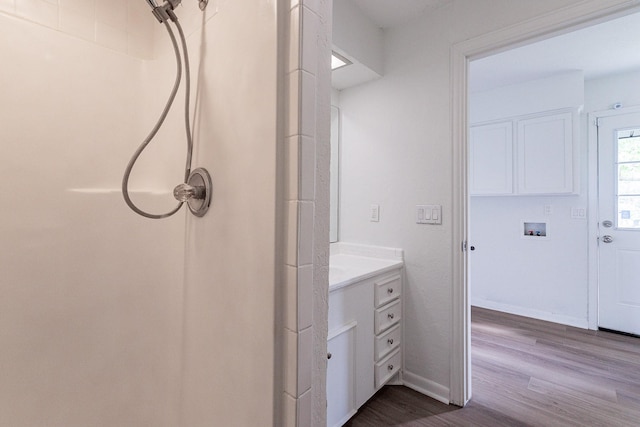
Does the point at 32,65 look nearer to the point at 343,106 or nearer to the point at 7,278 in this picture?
the point at 7,278

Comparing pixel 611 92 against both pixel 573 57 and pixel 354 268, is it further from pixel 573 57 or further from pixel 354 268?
pixel 354 268

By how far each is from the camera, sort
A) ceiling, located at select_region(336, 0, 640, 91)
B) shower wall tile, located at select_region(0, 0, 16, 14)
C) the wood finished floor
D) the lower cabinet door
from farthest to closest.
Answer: ceiling, located at select_region(336, 0, 640, 91) < the wood finished floor < the lower cabinet door < shower wall tile, located at select_region(0, 0, 16, 14)

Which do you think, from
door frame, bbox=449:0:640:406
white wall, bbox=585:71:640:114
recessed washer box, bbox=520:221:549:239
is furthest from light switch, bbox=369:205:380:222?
white wall, bbox=585:71:640:114

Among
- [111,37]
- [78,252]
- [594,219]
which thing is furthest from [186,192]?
[594,219]

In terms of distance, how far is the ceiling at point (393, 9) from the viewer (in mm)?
1816

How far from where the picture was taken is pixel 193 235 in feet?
3.04

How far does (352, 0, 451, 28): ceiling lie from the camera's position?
1.82 metres

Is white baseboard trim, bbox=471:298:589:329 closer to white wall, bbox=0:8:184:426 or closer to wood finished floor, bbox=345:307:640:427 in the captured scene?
wood finished floor, bbox=345:307:640:427

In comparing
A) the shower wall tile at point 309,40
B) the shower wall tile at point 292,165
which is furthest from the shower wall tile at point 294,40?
the shower wall tile at point 292,165

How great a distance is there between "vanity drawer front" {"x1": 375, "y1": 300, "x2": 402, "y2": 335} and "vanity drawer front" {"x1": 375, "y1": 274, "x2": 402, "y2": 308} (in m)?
0.04

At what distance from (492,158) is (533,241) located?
101cm

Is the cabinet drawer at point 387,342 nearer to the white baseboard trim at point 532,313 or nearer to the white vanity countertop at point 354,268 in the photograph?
the white vanity countertop at point 354,268

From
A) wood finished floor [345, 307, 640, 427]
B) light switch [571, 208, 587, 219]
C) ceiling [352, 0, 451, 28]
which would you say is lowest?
wood finished floor [345, 307, 640, 427]

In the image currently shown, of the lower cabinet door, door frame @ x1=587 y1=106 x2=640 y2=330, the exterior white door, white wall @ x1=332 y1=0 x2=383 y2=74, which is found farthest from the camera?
door frame @ x1=587 y1=106 x2=640 y2=330
